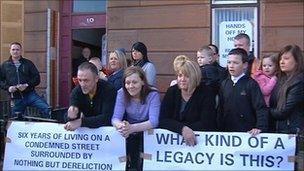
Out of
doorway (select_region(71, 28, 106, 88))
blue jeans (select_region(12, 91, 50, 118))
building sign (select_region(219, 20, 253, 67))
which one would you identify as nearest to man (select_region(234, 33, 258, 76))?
building sign (select_region(219, 20, 253, 67))

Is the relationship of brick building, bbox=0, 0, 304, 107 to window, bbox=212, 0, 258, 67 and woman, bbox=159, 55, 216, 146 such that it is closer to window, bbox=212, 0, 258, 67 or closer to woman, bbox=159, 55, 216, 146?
window, bbox=212, 0, 258, 67

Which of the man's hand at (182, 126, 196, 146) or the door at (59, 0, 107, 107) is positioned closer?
the man's hand at (182, 126, 196, 146)

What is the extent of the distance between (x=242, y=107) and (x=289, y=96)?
0.50m

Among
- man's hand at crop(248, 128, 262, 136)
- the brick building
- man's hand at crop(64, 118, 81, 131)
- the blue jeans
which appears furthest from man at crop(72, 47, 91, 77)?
man's hand at crop(248, 128, 262, 136)

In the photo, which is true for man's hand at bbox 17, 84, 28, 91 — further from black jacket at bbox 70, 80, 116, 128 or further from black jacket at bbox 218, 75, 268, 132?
black jacket at bbox 218, 75, 268, 132

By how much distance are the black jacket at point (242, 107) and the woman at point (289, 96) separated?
0.77 ft

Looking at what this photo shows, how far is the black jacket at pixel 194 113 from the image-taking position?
528cm

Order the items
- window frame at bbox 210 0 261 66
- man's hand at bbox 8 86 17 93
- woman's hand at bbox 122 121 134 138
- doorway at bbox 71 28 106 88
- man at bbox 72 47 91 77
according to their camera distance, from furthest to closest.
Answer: doorway at bbox 71 28 106 88 → man at bbox 72 47 91 77 → window frame at bbox 210 0 261 66 → man's hand at bbox 8 86 17 93 → woman's hand at bbox 122 121 134 138

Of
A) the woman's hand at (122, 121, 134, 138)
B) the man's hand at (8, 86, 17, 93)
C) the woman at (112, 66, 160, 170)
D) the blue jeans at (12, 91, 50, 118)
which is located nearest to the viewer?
the woman's hand at (122, 121, 134, 138)

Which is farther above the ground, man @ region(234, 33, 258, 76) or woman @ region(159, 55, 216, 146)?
man @ region(234, 33, 258, 76)

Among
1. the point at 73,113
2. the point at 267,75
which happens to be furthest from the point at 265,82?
the point at 73,113

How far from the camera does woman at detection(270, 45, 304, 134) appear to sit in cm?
536

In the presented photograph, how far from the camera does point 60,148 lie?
223 inches

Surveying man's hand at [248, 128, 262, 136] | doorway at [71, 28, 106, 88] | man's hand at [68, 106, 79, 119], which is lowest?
man's hand at [248, 128, 262, 136]
